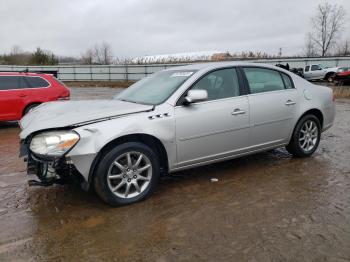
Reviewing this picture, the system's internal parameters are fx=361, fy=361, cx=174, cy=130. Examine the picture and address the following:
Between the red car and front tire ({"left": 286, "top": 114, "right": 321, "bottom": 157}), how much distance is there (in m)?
7.15

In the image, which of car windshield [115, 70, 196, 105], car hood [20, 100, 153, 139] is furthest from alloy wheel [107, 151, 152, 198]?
car windshield [115, 70, 196, 105]

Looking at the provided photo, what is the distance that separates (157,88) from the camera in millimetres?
4918

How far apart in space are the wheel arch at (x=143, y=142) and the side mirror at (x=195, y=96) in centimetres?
61

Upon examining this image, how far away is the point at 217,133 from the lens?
4609 mm

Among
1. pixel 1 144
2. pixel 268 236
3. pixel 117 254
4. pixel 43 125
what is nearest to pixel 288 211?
pixel 268 236

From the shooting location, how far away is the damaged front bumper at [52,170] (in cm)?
372

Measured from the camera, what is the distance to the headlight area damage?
371 centimetres

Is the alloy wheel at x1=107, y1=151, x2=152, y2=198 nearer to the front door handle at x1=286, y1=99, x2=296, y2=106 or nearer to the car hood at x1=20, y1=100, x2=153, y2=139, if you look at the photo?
the car hood at x1=20, y1=100, x2=153, y2=139

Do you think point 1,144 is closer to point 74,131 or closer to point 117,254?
point 74,131

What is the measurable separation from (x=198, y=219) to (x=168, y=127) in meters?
1.14

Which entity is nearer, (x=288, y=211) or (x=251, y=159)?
(x=288, y=211)

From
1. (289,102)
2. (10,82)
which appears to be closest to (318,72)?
(10,82)

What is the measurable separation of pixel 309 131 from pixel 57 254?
429 centimetres

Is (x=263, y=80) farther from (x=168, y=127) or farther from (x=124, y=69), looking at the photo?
(x=124, y=69)
